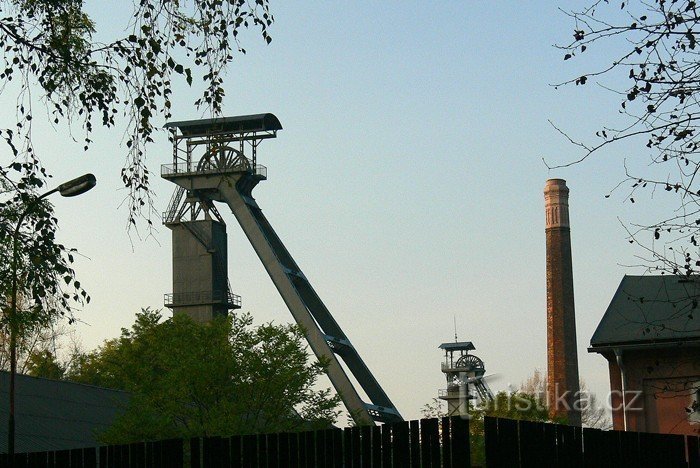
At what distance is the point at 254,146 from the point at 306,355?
36.3 m

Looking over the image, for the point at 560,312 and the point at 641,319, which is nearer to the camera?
the point at 641,319

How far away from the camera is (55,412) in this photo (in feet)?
→ 128

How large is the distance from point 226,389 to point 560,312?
25.8 m

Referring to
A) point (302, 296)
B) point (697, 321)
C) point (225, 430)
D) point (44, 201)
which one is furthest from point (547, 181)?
point (44, 201)

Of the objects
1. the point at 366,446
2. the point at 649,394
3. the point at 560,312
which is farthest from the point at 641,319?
the point at 366,446

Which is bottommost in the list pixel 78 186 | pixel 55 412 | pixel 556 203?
pixel 55 412

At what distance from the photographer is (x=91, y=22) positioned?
11906mm

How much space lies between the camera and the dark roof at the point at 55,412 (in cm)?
3528

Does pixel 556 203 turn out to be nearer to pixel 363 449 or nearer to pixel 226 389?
pixel 226 389

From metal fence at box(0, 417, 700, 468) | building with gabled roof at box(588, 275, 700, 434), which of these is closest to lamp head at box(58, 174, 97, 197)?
metal fence at box(0, 417, 700, 468)

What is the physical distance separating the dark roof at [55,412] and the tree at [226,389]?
6.28 feet

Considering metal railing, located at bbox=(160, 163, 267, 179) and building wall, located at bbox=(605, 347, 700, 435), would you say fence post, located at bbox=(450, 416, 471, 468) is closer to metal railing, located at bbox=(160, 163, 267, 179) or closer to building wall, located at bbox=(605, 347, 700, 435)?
building wall, located at bbox=(605, 347, 700, 435)

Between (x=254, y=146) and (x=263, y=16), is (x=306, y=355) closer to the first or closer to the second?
(x=263, y=16)

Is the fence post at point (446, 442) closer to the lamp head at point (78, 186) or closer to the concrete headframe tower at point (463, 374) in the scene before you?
the lamp head at point (78, 186)
